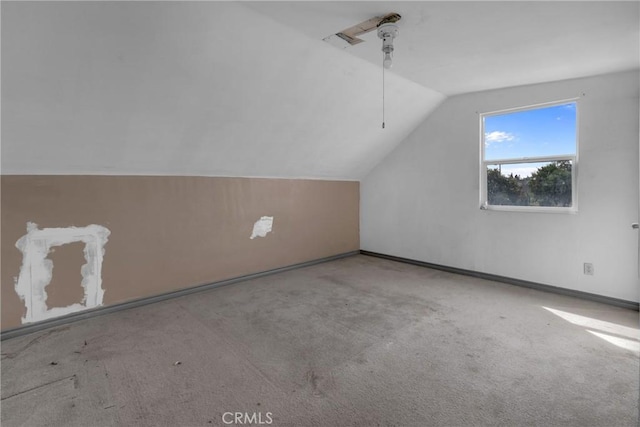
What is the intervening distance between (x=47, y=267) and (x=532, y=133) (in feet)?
16.7

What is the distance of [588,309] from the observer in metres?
3.13

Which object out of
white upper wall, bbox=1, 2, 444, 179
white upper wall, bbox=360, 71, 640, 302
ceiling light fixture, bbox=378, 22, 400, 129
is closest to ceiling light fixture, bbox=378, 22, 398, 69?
ceiling light fixture, bbox=378, 22, 400, 129

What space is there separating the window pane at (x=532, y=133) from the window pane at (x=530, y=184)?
137mm

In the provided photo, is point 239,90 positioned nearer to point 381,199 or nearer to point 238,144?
point 238,144

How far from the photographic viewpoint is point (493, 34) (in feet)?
7.91

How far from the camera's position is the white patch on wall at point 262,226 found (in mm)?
4227

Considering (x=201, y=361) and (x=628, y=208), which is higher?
(x=628, y=208)

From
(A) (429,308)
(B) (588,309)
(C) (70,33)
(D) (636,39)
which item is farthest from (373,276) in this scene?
(C) (70,33)

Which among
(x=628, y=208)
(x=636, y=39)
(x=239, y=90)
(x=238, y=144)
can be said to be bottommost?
(x=628, y=208)

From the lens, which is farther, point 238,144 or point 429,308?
point 238,144

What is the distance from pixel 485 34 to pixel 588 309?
278cm

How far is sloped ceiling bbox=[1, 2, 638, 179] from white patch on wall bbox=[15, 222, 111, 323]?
0.55 m

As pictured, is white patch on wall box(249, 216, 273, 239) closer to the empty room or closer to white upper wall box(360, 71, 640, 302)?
the empty room

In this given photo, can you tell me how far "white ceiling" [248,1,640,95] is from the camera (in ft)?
6.78
